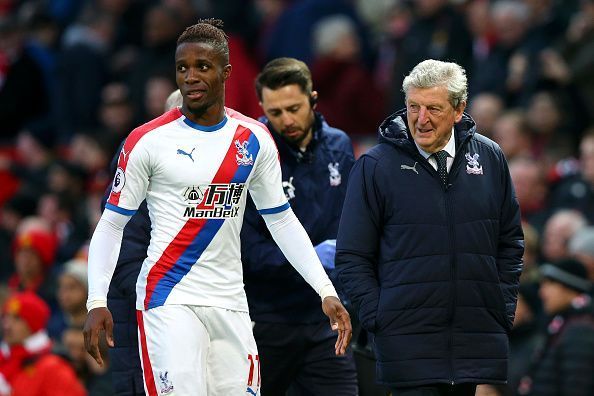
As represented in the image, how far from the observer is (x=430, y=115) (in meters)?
7.08

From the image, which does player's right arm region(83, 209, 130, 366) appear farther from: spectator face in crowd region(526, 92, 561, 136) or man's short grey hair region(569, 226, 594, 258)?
spectator face in crowd region(526, 92, 561, 136)

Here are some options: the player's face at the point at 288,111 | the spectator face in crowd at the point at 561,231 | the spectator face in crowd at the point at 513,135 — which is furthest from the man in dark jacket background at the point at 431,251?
the spectator face in crowd at the point at 513,135

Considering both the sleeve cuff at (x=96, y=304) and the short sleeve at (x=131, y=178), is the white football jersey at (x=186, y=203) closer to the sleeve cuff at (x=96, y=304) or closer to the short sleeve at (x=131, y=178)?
the short sleeve at (x=131, y=178)

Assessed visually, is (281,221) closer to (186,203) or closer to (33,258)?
(186,203)

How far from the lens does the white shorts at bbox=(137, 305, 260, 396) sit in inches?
265

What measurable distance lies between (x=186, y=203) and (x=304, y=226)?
147 cm

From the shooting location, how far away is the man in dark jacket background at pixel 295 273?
26.9ft

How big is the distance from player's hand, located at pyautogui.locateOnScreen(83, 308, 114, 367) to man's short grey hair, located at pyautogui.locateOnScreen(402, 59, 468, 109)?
182cm

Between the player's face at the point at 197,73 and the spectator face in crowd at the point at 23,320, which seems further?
the spectator face in crowd at the point at 23,320

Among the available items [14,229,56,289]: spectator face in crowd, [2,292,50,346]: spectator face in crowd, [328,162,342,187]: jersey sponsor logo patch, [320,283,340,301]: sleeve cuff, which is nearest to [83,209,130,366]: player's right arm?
[320,283,340,301]: sleeve cuff

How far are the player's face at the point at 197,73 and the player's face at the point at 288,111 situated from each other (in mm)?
1365

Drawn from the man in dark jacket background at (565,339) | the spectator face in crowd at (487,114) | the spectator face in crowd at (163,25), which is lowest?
the man in dark jacket background at (565,339)

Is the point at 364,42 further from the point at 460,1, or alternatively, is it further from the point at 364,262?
the point at 364,262

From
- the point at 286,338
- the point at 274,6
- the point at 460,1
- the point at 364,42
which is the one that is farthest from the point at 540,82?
the point at 286,338
